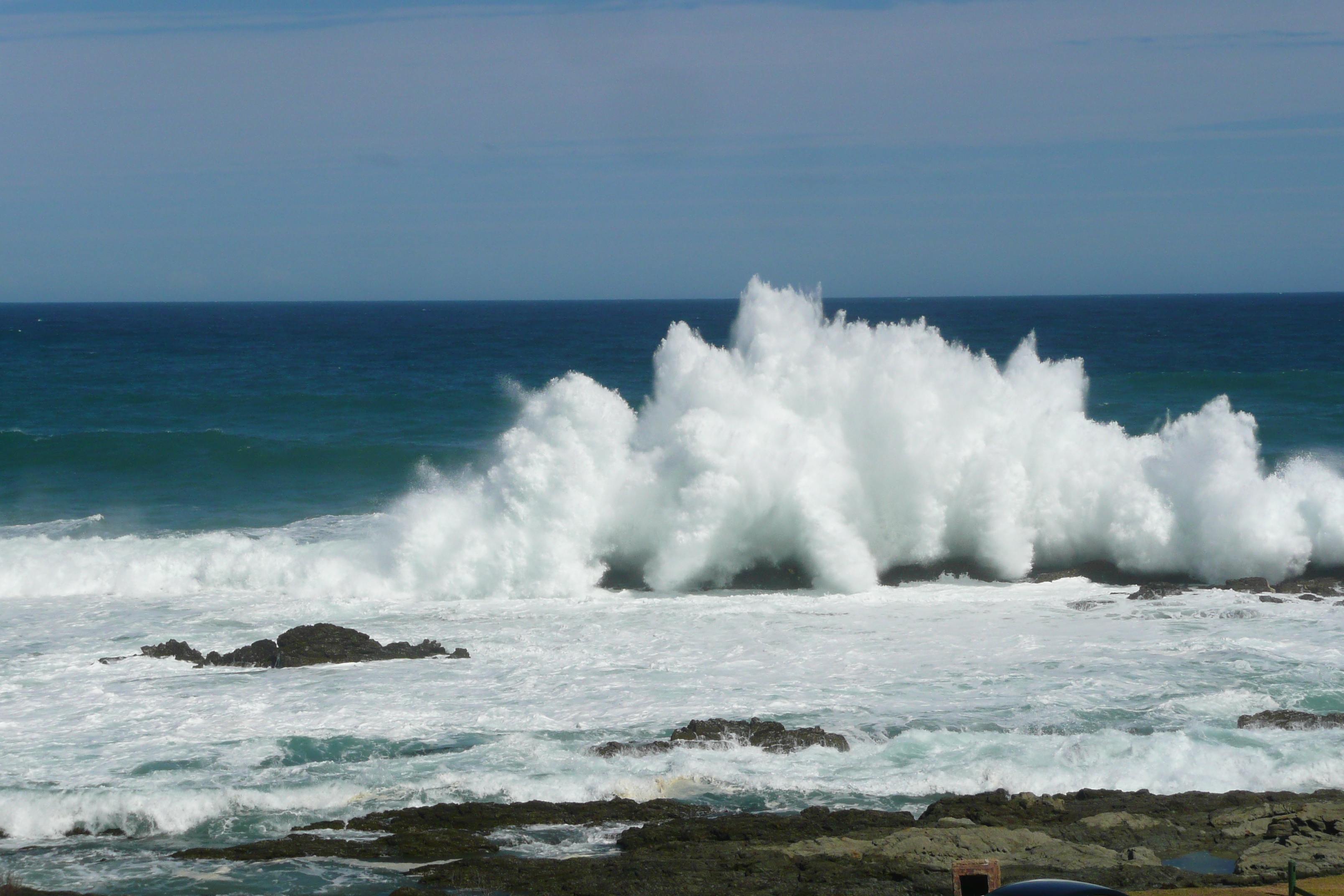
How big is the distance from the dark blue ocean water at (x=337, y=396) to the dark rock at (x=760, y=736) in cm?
1700

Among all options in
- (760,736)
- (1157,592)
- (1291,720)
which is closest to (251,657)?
(760,736)

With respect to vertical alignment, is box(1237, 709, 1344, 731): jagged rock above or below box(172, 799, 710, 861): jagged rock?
above

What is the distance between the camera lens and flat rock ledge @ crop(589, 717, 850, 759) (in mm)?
12320

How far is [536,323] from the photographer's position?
11806 cm

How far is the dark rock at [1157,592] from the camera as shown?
1892 centimetres

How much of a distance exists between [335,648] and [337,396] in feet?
103

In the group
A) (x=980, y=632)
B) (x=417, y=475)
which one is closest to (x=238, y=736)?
(x=980, y=632)

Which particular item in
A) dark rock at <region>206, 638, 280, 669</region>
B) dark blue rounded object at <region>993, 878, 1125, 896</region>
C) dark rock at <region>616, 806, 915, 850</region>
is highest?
dark rock at <region>206, 638, 280, 669</region>

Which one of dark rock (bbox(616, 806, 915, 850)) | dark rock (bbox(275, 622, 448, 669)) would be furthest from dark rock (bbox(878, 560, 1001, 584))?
dark rock (bbox(616, 806, 915, 850))

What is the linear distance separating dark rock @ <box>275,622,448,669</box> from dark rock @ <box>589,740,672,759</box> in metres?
4.47

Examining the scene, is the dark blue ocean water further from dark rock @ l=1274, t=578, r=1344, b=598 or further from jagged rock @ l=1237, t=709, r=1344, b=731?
jagged rock @ l=1237, t=709, r=1344, b=731

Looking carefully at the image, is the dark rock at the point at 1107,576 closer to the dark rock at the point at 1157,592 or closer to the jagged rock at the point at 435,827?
the dark rock at the point at 1157,592

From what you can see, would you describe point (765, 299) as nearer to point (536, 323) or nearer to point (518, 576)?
point (518, 576)

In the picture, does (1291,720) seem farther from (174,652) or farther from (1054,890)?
(174,652)
